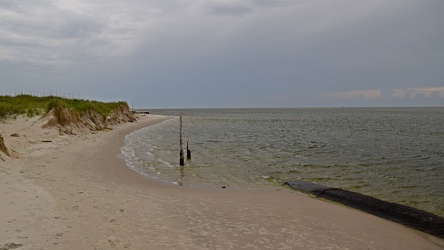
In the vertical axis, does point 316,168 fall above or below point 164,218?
below

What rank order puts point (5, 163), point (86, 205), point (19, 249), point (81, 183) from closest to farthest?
1. point (19, 249)
2. point (86, 205)
3. point (81, 183)
4. point (5, 163)

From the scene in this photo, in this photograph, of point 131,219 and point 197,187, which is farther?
point 197,187

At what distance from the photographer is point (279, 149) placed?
88.5 ft

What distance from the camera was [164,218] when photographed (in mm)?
8734

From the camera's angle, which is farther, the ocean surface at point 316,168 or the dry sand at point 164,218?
the ocean surface at point 316,168

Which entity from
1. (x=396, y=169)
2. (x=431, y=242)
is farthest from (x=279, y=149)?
(x=431, y=242)

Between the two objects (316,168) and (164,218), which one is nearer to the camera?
(164,218)

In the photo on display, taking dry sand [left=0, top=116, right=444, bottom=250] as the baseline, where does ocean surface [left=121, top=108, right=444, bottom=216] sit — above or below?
below

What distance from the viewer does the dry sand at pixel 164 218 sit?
700 centimetres

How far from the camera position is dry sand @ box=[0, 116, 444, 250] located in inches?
275

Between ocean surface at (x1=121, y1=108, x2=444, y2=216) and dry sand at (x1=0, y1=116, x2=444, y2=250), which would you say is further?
ocean surface at (x1=121, y1=108, x2=444, y2=216)

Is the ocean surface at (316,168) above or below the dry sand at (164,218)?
below

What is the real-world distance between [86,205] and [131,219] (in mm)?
1864

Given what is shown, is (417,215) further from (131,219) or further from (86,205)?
(86,205)
